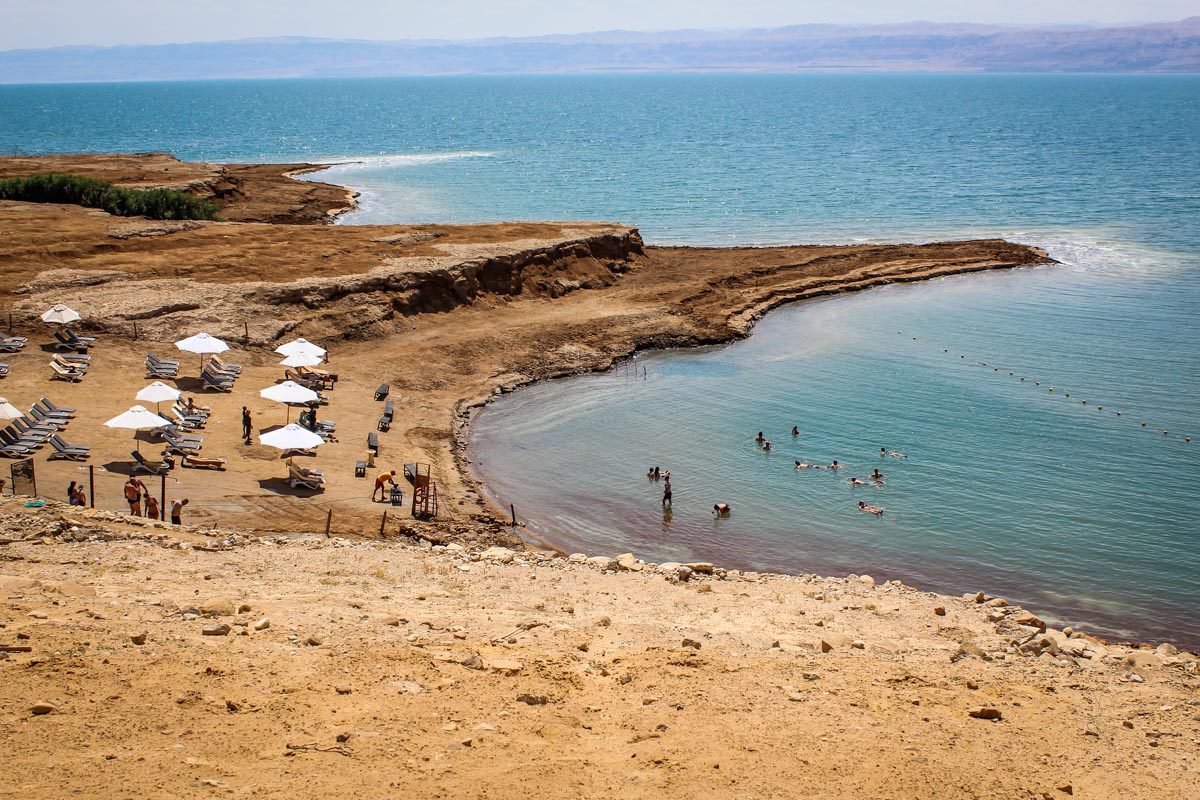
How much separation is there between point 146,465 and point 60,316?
1248 cm

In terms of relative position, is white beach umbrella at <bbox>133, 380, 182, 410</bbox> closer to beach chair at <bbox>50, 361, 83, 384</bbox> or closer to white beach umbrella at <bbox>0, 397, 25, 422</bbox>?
white beach umbrella at <bbox>0, 397, 25, 422</bbox>

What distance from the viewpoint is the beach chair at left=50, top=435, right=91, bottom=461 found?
2736cm

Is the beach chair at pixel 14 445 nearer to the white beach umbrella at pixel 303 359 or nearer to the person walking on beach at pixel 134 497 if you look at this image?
the person walking on beach at pixel 134 497

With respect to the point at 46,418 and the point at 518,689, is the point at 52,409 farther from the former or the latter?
the point at 518,689

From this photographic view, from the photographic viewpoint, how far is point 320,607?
733 inches

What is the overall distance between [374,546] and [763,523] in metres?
11.0

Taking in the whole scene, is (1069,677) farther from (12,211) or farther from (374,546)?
(12,211)

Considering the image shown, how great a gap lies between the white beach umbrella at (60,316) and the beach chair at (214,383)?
6.01m

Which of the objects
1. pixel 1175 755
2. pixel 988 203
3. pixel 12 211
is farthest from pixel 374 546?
pixel 988 203

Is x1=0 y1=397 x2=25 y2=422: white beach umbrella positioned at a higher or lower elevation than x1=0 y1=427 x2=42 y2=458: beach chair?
higher

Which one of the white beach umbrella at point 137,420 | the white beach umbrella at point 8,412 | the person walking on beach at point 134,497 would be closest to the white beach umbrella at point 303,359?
the white beach umbrella at point 137,420

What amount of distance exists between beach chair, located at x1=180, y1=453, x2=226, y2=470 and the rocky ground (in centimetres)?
617

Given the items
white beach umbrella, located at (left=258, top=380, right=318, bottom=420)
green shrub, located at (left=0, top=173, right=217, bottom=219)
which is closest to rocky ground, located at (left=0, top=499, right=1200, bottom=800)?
white beach umbrella, located at (left=258, top=380, right=318, bottom=420)

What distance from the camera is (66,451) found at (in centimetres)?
2745
